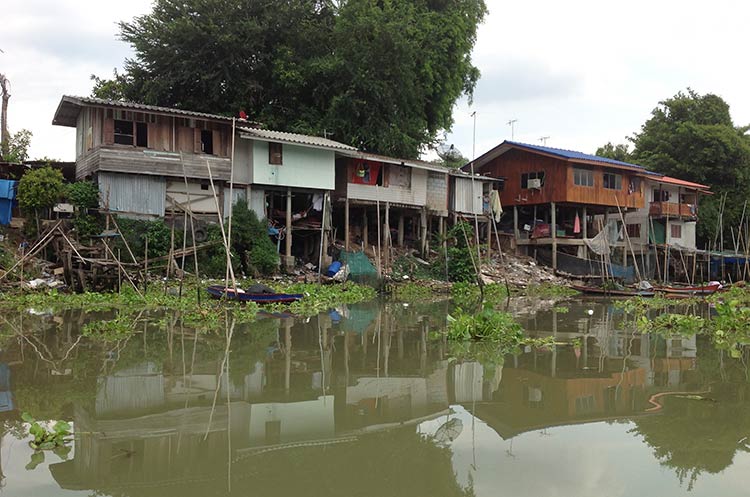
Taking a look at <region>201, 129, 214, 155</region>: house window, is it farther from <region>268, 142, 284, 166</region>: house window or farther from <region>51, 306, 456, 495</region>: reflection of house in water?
<region>51, 306, 456, 495</region>: reflection of house in water

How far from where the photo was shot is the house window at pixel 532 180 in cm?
3123

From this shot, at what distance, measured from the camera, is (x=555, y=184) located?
1203 inches

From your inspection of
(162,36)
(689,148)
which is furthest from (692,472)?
(689,148)

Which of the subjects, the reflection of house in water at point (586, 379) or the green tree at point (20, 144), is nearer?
the reflection of house in water at point (586, 379)

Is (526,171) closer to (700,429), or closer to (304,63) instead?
(304,63)

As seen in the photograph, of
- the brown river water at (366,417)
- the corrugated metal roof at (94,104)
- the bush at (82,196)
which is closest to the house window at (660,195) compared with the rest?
the corrugated metal roof at (94,104)

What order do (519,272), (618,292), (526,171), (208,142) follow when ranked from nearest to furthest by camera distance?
(208,142)
(618,292)
(519,272)
(526,171)

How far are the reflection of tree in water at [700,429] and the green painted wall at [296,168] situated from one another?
17.5m

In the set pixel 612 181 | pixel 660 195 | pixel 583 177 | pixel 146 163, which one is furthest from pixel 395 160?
pixel 660 195

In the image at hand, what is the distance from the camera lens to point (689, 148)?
1471 inches

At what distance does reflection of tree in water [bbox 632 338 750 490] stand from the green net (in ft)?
49.3

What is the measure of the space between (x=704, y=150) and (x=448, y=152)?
54.9 ft

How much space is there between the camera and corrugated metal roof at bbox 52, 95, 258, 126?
19891 millimetres

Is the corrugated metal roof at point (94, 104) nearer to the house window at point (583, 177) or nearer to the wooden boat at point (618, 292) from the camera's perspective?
the wooden boat at point (618, 292)
